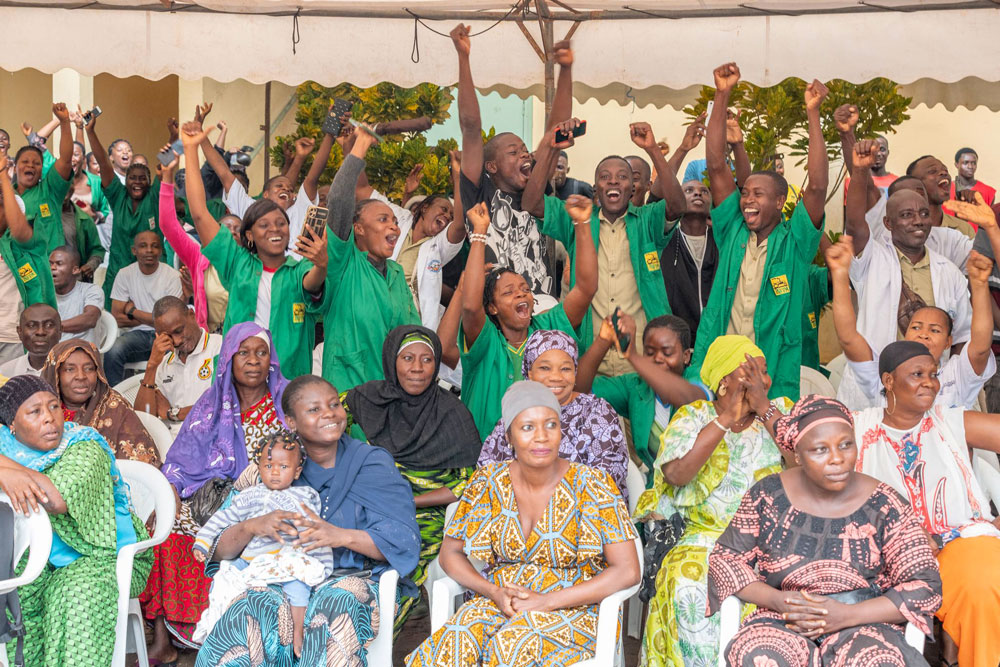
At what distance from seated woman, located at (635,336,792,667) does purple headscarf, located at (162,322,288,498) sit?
63.4 inches

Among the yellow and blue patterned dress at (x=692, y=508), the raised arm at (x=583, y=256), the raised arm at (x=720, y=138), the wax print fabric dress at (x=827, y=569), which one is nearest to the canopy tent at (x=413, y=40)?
the raised arm at (x=720, y=138)

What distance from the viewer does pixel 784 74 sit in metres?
6.04

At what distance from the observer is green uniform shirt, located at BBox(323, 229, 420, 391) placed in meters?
5.29

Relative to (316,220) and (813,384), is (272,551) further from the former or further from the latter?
(813,384)

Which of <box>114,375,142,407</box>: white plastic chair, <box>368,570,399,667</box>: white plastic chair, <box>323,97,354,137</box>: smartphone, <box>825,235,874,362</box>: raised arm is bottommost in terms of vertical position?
<box>368,570,399,667</box>: white plastic chair

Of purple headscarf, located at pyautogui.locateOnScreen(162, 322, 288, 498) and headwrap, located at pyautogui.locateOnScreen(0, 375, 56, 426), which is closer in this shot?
headwrap, located at pyautogui.locateOnScreen(0, 375, 56, 426)

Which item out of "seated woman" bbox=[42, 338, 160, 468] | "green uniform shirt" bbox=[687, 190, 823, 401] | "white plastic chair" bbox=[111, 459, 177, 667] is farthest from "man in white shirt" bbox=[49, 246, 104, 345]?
"green uniform shirt" bbox=[687, 190, 823, 401]

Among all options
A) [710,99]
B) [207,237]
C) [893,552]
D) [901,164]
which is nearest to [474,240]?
[207,237]

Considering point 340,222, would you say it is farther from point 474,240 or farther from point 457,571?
point 457,571

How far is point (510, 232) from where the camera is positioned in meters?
5.83

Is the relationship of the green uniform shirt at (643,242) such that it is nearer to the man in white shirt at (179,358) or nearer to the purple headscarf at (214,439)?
the purple headscarf at (214,439)

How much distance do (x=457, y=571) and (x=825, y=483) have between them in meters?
1.25

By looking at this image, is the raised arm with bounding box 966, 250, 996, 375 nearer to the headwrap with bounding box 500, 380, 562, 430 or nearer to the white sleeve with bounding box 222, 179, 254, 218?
the headwrap with bounding box 500, 380, 562, 430

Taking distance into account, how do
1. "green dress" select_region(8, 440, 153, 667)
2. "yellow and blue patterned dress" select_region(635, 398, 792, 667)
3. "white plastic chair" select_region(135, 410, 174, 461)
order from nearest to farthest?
"green dress" select_region(8, 440, 153, 667) < "yellow and blue patterned dress" select_region(635, 398, 792, 667) < "white plastic chair" select_region(135, 410, 174, 461)
